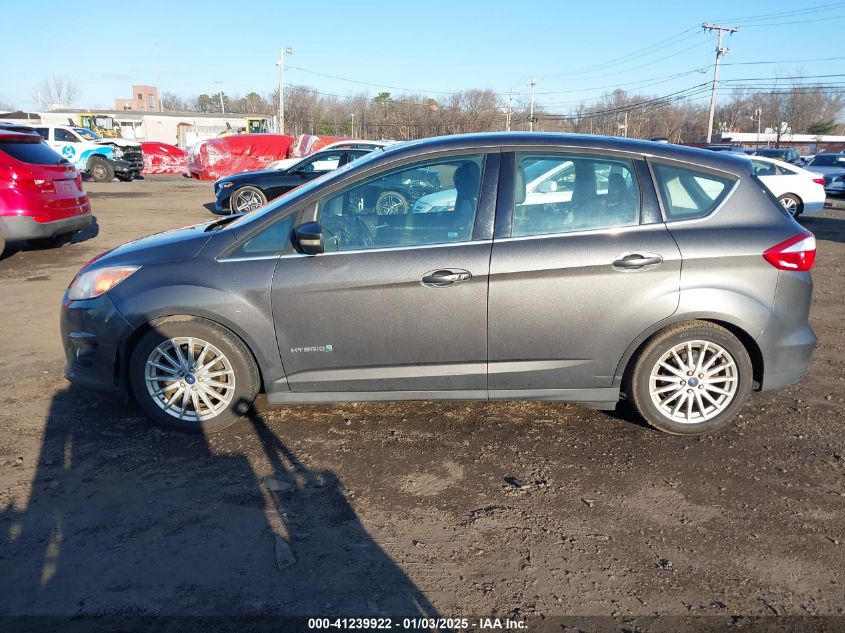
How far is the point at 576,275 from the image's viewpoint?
404cm

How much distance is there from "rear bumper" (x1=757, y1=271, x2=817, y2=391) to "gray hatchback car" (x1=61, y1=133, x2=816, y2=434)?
0.04 feet

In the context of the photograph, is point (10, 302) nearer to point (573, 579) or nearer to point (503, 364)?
point (503, 364)

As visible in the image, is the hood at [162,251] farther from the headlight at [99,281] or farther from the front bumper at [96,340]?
the front bumper at [96,340]

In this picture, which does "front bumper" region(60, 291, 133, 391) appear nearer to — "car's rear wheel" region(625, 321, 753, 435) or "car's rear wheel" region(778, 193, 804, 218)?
"car's rear wheel" region(625, 321, 753, 435)

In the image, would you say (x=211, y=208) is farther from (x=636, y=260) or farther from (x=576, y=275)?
(x=636, y=260)

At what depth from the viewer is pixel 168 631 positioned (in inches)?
102

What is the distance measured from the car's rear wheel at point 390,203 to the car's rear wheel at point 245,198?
35.3ft

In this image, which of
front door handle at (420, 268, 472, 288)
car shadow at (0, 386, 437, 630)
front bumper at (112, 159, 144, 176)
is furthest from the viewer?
front bumper at (112, 159, 144, 176)

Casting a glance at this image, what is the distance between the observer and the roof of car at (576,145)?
4.26 metres

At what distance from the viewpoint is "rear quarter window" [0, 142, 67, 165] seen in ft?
31.0

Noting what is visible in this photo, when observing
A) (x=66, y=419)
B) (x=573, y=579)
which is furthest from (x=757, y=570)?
(x=66, y=419)

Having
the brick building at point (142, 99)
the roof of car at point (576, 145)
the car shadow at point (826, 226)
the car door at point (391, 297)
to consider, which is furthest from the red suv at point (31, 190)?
the brick building at point (142, 99)

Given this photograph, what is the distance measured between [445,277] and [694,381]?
170 centimetres

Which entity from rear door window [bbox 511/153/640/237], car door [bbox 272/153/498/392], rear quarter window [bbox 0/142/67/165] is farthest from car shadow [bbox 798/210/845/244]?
rear quarter window [bbox 0/142/67/165]
